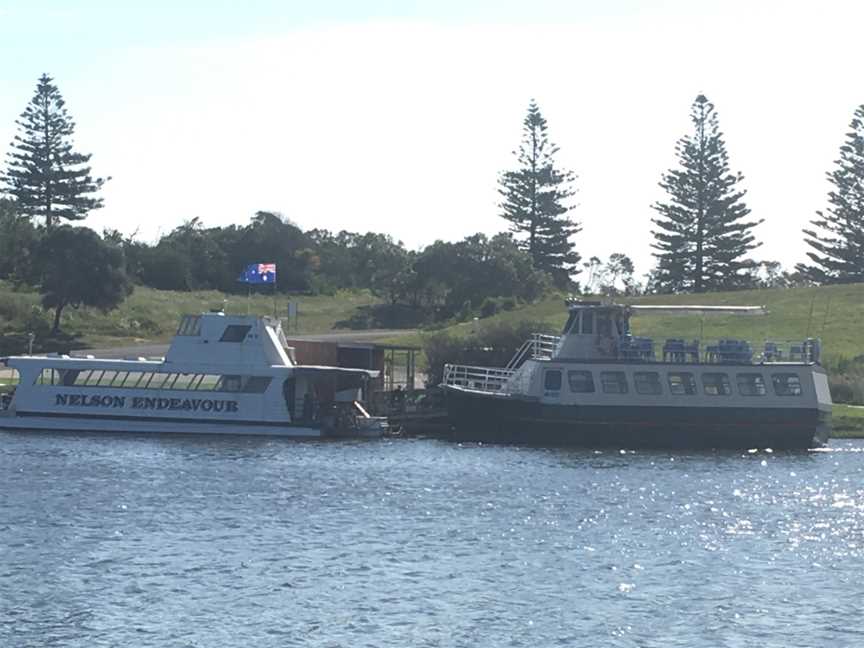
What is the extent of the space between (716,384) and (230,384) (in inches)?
808

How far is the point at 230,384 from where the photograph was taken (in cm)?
7419

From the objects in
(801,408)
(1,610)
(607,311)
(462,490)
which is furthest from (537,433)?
(1,610)

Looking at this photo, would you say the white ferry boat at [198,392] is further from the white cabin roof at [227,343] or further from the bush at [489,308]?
the bush at [489,308]

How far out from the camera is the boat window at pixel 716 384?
238 feet

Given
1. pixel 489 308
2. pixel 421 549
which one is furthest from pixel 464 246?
pixel 421 549

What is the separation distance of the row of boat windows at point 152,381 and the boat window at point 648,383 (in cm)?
1553

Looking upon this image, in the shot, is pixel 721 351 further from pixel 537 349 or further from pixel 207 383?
pixel 207 383

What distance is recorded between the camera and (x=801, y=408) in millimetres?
72250

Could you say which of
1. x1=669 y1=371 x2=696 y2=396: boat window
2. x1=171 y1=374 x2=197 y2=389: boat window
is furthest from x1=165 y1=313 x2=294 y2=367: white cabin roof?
x1=669 y1=371 x2=696 y2=396: boat window

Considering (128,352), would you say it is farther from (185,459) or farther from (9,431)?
(185,459)

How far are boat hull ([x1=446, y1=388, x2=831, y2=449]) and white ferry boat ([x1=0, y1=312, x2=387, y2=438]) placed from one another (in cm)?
773

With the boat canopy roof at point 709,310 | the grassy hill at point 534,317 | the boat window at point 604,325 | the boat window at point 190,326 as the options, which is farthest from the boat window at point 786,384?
the boat window at point 190,326

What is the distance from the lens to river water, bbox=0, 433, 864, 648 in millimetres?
37188

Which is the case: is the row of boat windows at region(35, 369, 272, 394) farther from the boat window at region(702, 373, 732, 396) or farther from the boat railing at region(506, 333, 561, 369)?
the boat window at region(702, 373, 732, 396)
